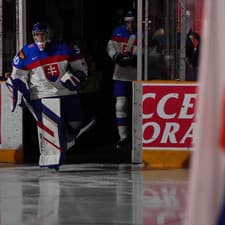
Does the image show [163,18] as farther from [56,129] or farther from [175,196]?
[175,196]

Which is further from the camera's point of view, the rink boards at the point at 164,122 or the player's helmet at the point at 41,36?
the rink boards at the point at 164,122

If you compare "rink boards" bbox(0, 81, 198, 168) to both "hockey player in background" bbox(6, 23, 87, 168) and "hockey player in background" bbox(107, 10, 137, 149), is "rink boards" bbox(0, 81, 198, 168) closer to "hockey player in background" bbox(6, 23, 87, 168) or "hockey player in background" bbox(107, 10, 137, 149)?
"hockey player in background" bbox(6, 23, 87, 168)

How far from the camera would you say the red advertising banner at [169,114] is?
30.2 ft

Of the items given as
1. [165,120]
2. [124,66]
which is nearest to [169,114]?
[165,120]

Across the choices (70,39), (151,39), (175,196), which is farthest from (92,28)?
(175,196)

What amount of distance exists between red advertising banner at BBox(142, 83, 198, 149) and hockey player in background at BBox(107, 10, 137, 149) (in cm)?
126

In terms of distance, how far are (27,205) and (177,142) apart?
8.37 ft

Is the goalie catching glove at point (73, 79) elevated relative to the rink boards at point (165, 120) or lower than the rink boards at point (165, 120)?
elevated

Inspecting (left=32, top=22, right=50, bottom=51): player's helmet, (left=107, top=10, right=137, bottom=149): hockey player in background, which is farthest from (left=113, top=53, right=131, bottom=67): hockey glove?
(left=32, top=22, right=50, bottom=51): player's helmet

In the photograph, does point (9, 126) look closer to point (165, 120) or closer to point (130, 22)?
point (165, 120)

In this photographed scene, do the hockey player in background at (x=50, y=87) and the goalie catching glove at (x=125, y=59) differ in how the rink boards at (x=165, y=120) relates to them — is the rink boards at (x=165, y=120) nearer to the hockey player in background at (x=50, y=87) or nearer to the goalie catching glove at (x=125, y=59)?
the hockey player in background at (x=50, y=87)

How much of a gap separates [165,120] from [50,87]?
1372 mm

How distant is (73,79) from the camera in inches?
352

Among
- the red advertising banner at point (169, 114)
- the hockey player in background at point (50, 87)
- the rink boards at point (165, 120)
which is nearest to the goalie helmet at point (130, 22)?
the rink boards at point (165, 120)
